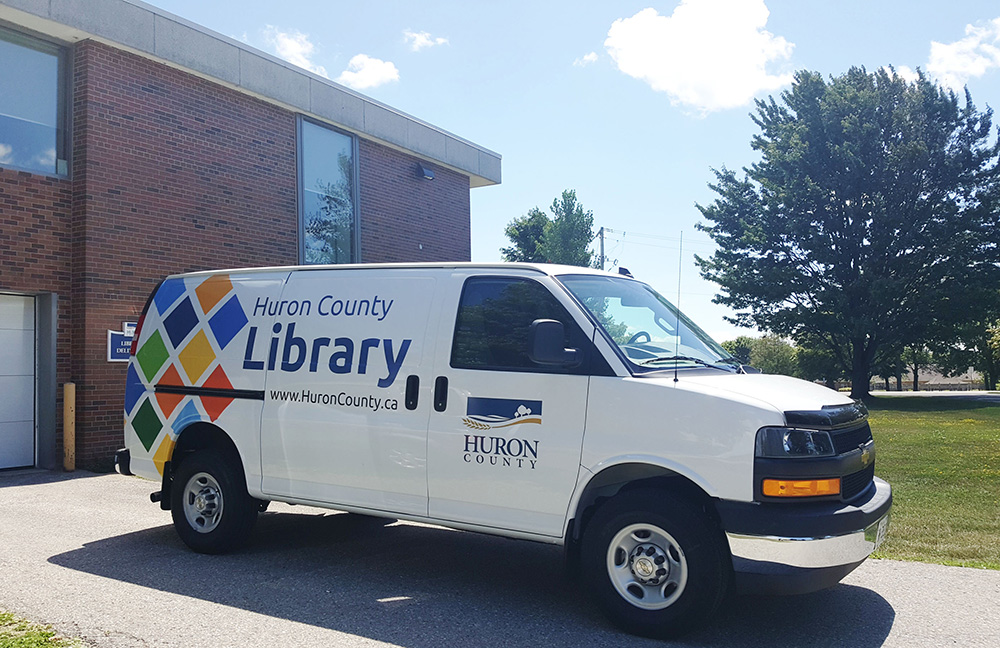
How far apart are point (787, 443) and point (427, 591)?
8.54ft

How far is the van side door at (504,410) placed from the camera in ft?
16.9

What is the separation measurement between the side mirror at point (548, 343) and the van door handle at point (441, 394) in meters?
0.80

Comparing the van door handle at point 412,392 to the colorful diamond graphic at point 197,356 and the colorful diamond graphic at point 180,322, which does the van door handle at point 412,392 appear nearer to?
the colorful diamond graphic at point 197,356

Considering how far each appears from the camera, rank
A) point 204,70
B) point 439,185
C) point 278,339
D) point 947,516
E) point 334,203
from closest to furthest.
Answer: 1. point 278,339
2. point 947,516
3. point 204,70
4. point 334,203
5. point 439,185

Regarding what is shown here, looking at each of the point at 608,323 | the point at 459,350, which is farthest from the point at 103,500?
the point at 608,323

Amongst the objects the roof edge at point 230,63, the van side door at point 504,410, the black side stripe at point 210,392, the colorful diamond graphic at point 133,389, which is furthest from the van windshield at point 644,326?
the roof edge at point 230,63

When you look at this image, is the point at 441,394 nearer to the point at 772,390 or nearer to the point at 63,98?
the point at 772,390

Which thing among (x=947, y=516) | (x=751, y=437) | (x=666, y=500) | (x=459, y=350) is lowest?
(x=947, y=516)

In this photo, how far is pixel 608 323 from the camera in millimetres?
5371

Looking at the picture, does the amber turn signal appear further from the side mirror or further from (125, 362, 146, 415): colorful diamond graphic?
(125, 362, 146, 415): colorful diamond graphic

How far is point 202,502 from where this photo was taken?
6793 millimetres

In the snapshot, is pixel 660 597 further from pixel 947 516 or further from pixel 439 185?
pixel 439 185

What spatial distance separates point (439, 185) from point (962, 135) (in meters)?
23.4

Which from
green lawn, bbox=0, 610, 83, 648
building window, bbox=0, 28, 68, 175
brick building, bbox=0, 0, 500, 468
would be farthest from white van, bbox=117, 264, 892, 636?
building window, bbox=0, 28, 68, 175
